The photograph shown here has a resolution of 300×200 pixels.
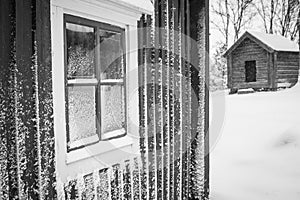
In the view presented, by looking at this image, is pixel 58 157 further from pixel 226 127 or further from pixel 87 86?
pixel 226 127

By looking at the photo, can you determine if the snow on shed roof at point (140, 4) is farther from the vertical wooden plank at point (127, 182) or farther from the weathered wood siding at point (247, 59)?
the weathered wood siding at point (247, 59)

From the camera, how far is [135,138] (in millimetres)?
2246

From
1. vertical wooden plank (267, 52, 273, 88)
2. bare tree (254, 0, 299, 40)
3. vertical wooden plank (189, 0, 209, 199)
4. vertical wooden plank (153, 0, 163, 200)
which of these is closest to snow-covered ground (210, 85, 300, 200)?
vertical wooden plank (189, 0, 209, 199)

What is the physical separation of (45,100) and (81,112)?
0.35 metres

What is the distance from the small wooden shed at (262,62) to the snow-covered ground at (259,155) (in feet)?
11.8

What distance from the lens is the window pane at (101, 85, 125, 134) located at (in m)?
1.99

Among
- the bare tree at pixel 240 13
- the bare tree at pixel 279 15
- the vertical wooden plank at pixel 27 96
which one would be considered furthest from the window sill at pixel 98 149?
the bare tree at pixel 240 13

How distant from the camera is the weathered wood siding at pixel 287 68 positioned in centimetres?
1326

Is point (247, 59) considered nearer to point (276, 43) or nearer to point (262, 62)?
point (262, 62)

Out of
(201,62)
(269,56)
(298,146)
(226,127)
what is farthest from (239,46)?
(201,62)

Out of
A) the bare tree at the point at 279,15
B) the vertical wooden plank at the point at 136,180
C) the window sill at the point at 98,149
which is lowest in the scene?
the vertical wooden plank at the point at 136,180

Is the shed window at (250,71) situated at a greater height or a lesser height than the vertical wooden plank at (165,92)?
greater

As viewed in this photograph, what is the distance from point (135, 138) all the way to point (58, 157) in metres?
0.73

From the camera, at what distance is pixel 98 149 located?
188cm
